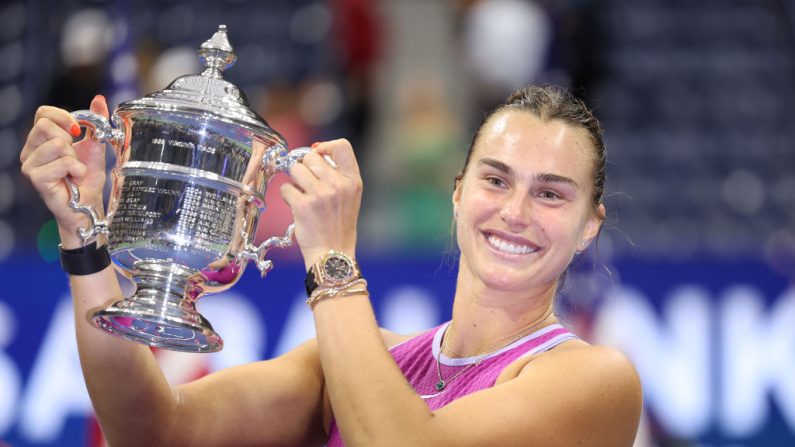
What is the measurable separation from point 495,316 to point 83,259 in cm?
78

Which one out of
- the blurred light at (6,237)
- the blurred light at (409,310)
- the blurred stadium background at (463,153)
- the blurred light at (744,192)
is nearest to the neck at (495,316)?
the blurred stadium background at (463,153)

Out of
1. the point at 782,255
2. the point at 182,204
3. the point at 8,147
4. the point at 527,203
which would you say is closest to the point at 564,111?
the point at 527,203

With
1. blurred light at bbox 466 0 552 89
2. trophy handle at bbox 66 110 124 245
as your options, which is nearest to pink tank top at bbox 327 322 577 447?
trophy handle at bbox 66 110 124 245

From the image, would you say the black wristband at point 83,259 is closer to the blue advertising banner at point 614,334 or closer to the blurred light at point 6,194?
the blue advertising banner at point 614,334

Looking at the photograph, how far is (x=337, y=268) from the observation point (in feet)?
6.10

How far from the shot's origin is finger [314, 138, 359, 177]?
6.17 feet

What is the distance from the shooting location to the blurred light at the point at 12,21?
640 centimetres

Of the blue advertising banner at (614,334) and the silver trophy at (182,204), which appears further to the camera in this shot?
the blue advertising banner at (614,334)

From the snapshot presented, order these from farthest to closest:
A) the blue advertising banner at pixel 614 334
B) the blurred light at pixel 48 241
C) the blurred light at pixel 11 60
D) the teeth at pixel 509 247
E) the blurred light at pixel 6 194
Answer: the blurred light at pixel 11 60 → the blurred light at pixel 6 194 → the blurred light at pixel 48 241 → the blue advertising banner at pixel 614 334 → the teeth at pixel 509 247

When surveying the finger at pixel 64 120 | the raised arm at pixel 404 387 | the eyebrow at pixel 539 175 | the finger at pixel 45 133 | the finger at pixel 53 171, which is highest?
the finger at pixel 64 120

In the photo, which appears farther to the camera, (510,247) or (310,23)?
(310,23)

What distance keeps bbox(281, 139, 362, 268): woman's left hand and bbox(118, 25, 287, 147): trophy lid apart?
116 mm

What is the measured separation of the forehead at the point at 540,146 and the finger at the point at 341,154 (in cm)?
38

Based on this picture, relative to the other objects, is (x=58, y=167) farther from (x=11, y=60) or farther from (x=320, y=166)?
(x=11, y=60)
